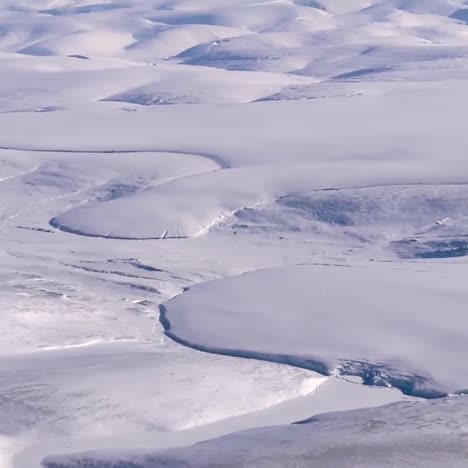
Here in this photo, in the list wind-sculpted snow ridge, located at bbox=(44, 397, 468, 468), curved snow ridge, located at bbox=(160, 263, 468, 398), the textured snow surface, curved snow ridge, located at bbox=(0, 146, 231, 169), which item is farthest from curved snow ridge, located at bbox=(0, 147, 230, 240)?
wind-sculpted snow ridge, located at bbox=(44, 397, 468, 468)

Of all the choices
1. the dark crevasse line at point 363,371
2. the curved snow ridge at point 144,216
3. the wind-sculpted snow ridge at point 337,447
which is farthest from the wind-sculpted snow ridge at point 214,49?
the wind-sculpted snow ridge at point 337,447

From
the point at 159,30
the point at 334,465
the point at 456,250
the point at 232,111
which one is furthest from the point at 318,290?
the point at 159,30

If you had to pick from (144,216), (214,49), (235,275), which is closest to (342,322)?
(235,275)

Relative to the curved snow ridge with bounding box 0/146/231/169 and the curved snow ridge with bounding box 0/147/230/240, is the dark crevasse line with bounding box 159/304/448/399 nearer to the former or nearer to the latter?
the curved snow ridge with bounding box 0/147/230/240

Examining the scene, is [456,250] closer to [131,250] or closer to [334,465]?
[131,250]

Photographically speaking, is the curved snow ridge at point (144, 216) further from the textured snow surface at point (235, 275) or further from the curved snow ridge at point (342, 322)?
the curved snow ridge at point (342, 322)
